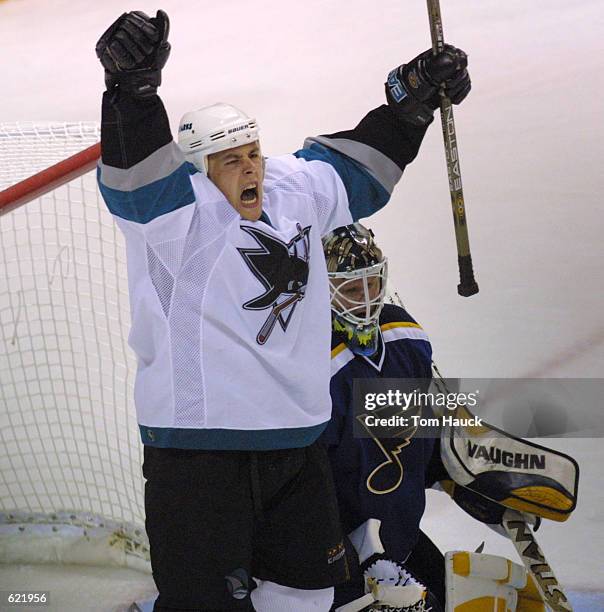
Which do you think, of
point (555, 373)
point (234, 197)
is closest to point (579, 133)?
point (555, 373)

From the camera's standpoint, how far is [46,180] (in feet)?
6.62

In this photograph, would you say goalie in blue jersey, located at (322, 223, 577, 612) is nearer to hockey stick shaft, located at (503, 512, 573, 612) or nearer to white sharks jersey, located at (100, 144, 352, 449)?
hockey stick shaft, located at (503, 512, 573, 612)

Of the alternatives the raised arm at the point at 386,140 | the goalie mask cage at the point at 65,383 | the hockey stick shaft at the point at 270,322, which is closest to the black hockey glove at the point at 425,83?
the raised arm at the point at 386,140

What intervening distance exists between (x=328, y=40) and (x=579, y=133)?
1.47m

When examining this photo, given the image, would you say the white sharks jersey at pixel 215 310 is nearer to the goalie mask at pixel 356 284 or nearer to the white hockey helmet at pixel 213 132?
the white hockey helmet at pixel 213 132

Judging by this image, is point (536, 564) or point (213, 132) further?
point (536, 564)

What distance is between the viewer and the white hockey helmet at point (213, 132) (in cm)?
155

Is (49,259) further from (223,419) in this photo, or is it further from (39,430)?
(223,419)

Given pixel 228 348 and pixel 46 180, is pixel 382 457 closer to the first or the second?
pixel 228 348

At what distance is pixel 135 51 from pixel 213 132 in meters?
0.22

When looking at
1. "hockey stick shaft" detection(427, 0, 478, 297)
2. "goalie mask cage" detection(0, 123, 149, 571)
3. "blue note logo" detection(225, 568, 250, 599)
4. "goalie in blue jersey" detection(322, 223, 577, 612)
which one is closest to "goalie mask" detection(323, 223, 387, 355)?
"goalie in blue jersey" detection(322, 223, 577, 612)

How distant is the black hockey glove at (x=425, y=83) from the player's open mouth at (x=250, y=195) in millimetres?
308

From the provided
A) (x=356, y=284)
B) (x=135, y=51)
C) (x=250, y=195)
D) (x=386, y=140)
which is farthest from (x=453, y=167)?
(x=135, y=51)

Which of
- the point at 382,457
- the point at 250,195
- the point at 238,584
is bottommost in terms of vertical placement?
the point at 238,584
